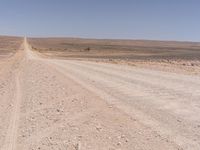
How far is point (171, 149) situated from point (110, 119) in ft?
8.06

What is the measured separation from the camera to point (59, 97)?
1141 cm

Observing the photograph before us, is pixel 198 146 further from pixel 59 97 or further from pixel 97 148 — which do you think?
pixel 59 97

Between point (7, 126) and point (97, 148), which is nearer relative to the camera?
point (97, 148)

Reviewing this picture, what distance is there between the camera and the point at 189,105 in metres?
9.77

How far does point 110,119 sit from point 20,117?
2.07 m

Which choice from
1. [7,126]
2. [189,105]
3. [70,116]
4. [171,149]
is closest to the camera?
[171,149]

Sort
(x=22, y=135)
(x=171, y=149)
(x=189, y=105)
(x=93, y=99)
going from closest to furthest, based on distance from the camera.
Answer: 1. (x=171, y=149)
2. (x=22, y=135)
3. (x=189, y=105)
4. (x=93, y=99)

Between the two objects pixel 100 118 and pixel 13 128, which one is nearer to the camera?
pixel 13 128

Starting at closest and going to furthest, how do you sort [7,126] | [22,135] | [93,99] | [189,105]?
1. [22,135]
2. [7,126]
3. [189,105]
4. [93,99]

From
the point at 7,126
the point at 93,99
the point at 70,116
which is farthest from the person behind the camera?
the point at 93,99

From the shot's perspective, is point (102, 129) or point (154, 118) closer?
point (102, 129)

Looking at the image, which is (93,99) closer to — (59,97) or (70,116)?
(59,97)

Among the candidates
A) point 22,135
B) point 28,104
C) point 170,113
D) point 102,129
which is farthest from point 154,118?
point 28,104

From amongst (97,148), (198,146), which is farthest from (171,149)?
(97,148)
